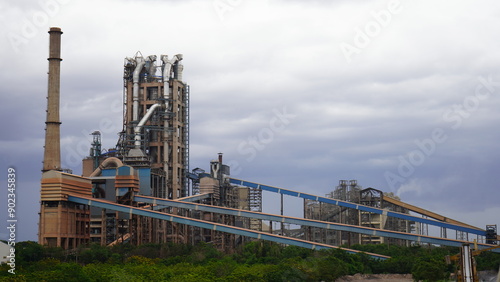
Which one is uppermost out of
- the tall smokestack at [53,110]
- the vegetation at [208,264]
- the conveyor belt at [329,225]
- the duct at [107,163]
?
the tall smokestack at [53,110]

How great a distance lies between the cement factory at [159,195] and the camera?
268 ft

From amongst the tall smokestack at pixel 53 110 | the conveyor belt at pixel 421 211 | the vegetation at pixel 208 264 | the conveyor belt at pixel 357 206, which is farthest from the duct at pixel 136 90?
the conveyor belt at pixel 421 211

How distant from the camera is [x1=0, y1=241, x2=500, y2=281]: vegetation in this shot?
185 ft

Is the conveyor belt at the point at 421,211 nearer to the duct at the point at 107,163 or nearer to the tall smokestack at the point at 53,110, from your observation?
the duct at the point at 107,163

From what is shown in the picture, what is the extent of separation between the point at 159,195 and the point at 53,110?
2057cm

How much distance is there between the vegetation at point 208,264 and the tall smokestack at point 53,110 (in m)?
11.0

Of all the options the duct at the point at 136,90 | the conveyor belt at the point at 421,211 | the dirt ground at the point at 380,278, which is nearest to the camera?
the dirt ground at the point at 380,278

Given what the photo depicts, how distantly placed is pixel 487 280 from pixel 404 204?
3808cm

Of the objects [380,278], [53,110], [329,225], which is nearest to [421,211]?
[329,225]

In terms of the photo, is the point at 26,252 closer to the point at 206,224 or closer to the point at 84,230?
the point at 84,230

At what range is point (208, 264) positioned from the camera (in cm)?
6856

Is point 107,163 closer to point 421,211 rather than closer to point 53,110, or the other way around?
point 53,110

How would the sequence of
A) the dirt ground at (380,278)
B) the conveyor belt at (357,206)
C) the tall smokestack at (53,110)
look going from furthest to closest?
the conveyor belt at (357,206), the tall smokestack at (53,110), the dirt ground at (380,278)

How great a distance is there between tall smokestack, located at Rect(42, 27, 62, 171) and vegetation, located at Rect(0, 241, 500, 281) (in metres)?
11.0
